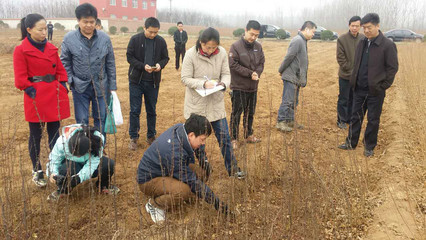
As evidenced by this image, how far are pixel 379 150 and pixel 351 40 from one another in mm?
1615

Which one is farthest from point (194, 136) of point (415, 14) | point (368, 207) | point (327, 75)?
point (415, 14)

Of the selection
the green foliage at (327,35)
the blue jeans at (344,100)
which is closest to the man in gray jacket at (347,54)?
the blue jeans at (344,100)

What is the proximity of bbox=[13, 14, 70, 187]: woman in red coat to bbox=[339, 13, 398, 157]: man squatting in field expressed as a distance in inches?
118

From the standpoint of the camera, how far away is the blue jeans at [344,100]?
4672mm

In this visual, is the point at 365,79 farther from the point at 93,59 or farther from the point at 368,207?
the point at 93,59

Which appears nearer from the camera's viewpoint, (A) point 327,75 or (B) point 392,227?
(B) point 392,227

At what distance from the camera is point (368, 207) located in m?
2.78

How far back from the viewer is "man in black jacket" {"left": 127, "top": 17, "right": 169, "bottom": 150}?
3.65 m

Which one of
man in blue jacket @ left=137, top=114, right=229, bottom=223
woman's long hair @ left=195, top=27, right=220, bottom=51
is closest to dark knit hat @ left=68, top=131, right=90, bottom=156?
man in blue jacket @ left=137, top=114, right=229, bottom=223

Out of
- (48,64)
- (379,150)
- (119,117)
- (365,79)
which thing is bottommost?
(379,150)

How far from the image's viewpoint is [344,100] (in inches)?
187

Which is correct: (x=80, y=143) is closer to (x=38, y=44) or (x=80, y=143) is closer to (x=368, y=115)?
(x=38, y=44)

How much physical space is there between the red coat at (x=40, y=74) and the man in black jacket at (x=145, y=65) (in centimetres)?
88

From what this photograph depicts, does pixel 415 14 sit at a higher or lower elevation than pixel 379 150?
higher
